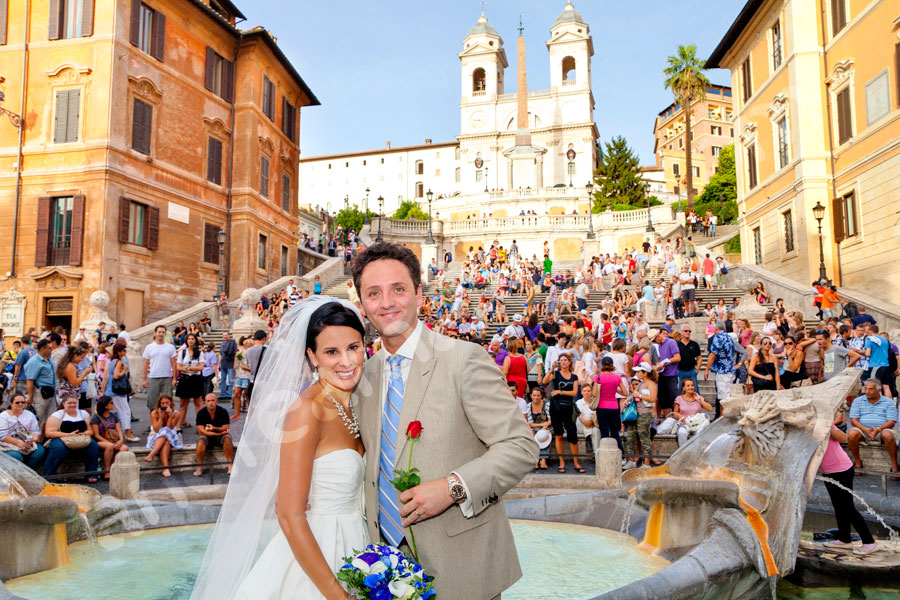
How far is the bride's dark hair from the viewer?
9.05 ft

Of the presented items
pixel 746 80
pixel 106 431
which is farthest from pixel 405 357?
pixel 746 80

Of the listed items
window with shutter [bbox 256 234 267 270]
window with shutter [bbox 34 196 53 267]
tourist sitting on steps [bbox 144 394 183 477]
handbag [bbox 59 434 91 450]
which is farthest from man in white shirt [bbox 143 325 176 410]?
window with shutter [bbox 256 234 267 270]

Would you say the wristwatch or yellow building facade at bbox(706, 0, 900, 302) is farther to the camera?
yellow building facade at bbox(706, 0, 900, 302)

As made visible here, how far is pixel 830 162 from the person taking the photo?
23203 mm

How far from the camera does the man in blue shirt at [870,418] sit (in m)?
9.18

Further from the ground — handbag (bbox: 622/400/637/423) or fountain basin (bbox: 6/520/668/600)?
handbag (bbox: 622/400/637/423)

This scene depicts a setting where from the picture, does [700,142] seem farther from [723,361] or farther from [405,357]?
[405,357]

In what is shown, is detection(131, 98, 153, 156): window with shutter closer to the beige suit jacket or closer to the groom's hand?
the beige suit jacket

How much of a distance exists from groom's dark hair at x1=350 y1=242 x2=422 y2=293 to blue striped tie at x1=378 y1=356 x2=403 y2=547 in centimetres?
35

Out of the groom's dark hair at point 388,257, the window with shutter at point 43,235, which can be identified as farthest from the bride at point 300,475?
the window with shutter at point 43,235

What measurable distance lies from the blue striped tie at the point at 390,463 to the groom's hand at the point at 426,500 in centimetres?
21

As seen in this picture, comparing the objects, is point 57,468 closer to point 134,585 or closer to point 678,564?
point 134,585

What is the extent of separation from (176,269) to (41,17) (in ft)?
32.4

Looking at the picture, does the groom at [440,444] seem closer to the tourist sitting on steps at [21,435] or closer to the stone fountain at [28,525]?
the stone fountain at [28,525]
